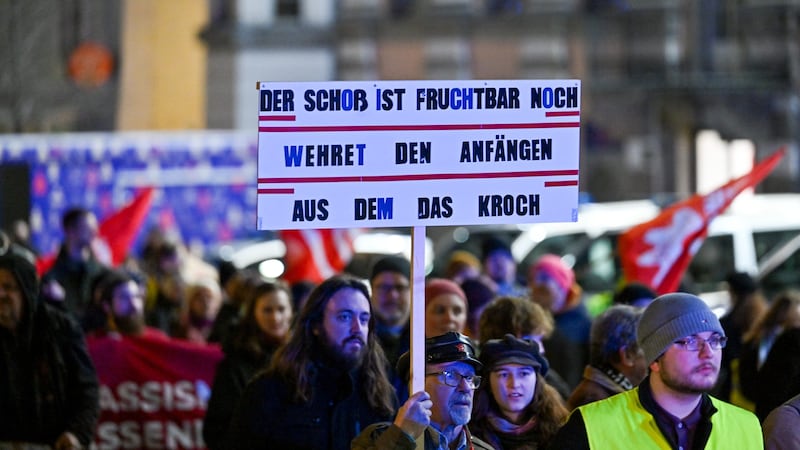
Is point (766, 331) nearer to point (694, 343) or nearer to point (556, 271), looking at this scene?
point (556, 271)

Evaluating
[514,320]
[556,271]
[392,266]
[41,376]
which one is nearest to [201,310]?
[556,271]

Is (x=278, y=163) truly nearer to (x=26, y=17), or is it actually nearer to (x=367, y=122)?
(x=367, y=122)

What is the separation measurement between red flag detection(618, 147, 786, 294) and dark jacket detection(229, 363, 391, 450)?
539cm

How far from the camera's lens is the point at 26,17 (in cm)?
3369

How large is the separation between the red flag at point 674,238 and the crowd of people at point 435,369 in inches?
45.0

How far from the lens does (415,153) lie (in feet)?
20.4

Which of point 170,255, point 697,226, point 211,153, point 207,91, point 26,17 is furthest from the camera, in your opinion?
point 207,91

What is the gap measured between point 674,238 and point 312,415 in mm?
5615

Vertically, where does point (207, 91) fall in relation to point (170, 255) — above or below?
above

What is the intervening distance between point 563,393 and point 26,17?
27077 millimetres

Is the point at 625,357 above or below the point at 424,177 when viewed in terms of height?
below

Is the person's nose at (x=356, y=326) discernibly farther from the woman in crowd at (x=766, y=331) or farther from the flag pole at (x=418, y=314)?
the woman in crowd at (x=766, y=331)

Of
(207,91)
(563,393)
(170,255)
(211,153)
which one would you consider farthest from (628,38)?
(563,393)

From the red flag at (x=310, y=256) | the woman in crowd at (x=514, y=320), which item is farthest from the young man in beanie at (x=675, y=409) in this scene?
the red flag at (x=310, y=256)
